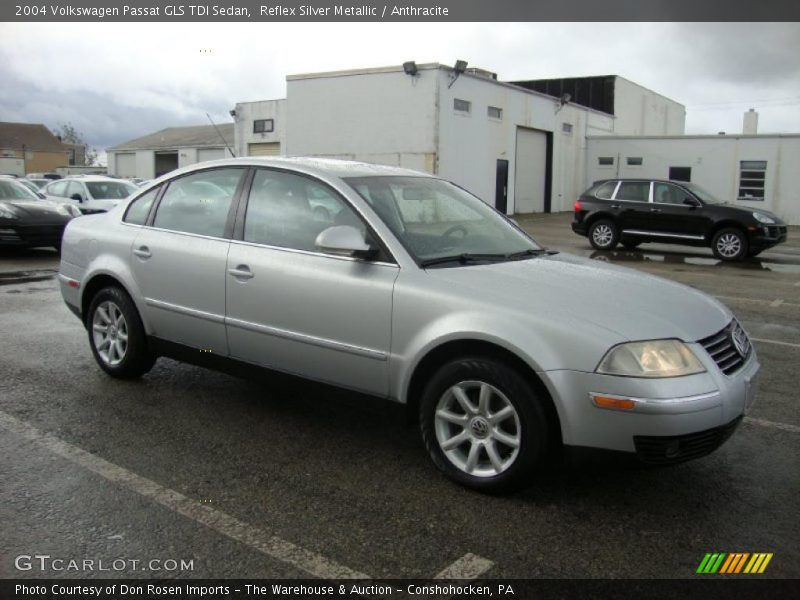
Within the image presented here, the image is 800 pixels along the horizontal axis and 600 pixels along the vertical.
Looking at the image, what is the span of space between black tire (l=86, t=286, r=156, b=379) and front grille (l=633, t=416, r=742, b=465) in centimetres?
343

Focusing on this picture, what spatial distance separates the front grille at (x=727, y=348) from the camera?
337cm

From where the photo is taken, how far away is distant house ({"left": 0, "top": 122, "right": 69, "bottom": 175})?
77.7 metres

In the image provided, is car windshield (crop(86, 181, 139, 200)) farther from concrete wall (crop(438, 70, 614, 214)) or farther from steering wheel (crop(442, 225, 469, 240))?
steering wheel (crop(442, 225, 469, 240))

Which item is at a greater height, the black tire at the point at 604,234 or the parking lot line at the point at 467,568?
the black tire at the point at 604,234

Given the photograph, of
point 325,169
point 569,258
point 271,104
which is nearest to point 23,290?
point 325,169

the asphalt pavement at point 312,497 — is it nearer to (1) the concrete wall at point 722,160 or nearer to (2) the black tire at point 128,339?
→ (2) the black tire at point 128,339

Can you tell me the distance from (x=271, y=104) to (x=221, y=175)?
33841mm

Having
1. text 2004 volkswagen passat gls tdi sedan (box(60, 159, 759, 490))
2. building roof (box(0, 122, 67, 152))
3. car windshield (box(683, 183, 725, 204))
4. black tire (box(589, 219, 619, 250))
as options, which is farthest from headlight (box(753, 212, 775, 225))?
building roof (box(0, 122, 67, 152))

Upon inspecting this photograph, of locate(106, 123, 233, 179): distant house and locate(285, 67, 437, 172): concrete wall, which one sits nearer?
locate(285, 67, 437, 172): concrete wall

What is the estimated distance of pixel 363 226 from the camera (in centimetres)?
394

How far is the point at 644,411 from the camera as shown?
3076 millimetres

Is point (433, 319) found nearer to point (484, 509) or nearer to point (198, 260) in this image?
point (484, 509)

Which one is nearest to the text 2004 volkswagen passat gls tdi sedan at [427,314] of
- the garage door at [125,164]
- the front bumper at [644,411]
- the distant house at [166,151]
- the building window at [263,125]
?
the front bumper at [644,411]

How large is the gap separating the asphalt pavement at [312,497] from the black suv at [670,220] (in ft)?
34.4
